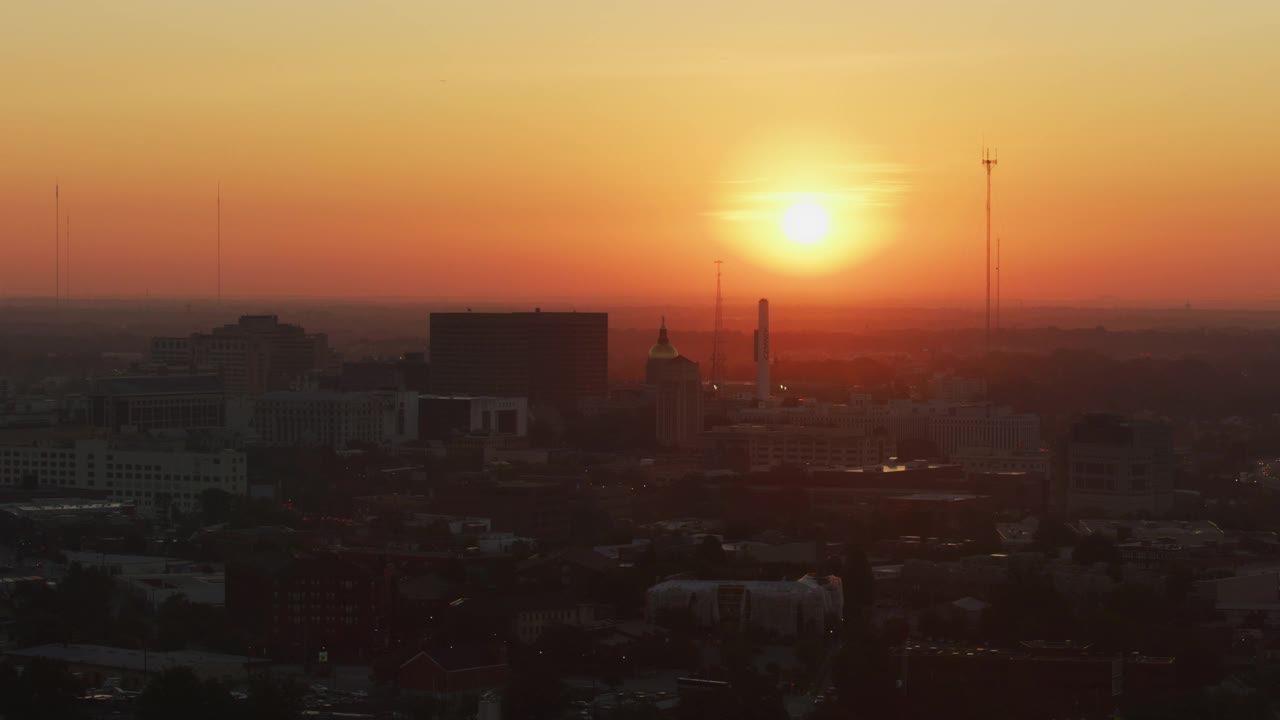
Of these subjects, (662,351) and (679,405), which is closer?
(679,405)

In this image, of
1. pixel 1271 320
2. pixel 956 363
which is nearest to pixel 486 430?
pixel 956 363

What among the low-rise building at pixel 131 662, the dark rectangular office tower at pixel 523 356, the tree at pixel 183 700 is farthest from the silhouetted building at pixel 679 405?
the tree at pixel 183 700

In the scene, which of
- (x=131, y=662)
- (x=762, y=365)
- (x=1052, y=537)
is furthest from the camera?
(x=762, y=365)

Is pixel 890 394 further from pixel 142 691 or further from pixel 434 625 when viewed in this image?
pixel 142 691

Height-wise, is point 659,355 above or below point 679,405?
above

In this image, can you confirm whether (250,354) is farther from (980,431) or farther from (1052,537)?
(1052,537)

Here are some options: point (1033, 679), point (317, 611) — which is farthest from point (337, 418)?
point (1033, 679)
